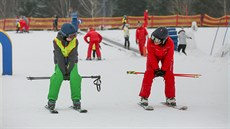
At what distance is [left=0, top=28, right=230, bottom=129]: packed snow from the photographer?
7.94m

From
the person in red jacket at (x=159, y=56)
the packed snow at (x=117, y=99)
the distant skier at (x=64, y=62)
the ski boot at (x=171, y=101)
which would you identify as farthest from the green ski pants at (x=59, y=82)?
the ski boot at (x=171, y=101)

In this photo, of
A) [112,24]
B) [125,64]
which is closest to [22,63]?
[125,64]

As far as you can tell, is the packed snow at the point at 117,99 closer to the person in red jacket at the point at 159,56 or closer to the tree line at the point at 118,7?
the person in red jacket at the point at 159,56

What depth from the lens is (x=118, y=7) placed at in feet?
190

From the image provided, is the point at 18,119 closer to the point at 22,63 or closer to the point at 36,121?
the point at 36,121

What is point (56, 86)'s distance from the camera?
8914 millimetres

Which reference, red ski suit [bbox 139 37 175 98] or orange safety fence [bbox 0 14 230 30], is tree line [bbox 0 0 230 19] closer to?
orange safety fence [bbox 0 14 230 30]

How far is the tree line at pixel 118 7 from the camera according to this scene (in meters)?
56.9

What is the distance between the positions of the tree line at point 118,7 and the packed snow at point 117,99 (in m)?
36.9

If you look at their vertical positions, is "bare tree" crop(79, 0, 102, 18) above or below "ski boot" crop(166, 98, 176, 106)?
above

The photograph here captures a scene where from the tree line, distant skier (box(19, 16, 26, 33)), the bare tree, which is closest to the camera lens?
distant skier (box(19, 16, 26, 33))

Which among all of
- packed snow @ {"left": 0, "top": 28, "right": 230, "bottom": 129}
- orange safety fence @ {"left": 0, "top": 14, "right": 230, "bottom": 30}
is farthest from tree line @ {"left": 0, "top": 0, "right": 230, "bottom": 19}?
packed snow @ {"left": 0, "top": 28, "right": 230, "bottom": 129}

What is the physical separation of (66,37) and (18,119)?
1634 mm

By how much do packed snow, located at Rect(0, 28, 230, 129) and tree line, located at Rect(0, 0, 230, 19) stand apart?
36898 mm
